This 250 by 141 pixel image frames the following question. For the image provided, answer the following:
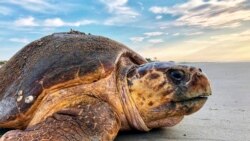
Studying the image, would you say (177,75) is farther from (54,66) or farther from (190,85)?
(54,66)

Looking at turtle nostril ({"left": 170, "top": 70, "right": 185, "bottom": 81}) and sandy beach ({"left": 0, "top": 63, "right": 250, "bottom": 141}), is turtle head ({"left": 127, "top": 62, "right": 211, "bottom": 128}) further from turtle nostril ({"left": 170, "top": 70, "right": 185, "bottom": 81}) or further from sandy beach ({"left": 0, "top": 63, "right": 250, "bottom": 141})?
sandy beach ({"left": 0, "top": 63, "right": 250, "bottom": 141})

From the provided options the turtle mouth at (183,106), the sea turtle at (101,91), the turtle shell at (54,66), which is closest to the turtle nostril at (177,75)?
the sea turtle at (101,91)

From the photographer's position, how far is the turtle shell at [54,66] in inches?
116

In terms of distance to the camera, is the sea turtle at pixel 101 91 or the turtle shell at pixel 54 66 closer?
the sea turtle at pixel 101 91

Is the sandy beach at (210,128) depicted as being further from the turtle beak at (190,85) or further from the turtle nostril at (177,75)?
the turtle nostril at (177,75)

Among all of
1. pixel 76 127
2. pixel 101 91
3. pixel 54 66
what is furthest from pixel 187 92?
pixel 54 66

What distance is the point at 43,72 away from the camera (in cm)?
306

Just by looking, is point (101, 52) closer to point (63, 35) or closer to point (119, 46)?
point (119, 46)

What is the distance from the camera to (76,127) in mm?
2447

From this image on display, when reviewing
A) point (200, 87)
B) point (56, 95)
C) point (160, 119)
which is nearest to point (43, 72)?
point (56, 95)

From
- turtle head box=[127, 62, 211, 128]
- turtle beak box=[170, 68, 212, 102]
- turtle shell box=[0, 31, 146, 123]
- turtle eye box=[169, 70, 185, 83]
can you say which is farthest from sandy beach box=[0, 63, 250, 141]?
turtle shell box=[0, 31, 146, 123]

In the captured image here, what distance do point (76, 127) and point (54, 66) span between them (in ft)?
2.60

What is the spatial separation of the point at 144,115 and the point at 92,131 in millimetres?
680

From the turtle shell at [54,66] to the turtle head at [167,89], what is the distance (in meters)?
0.29
